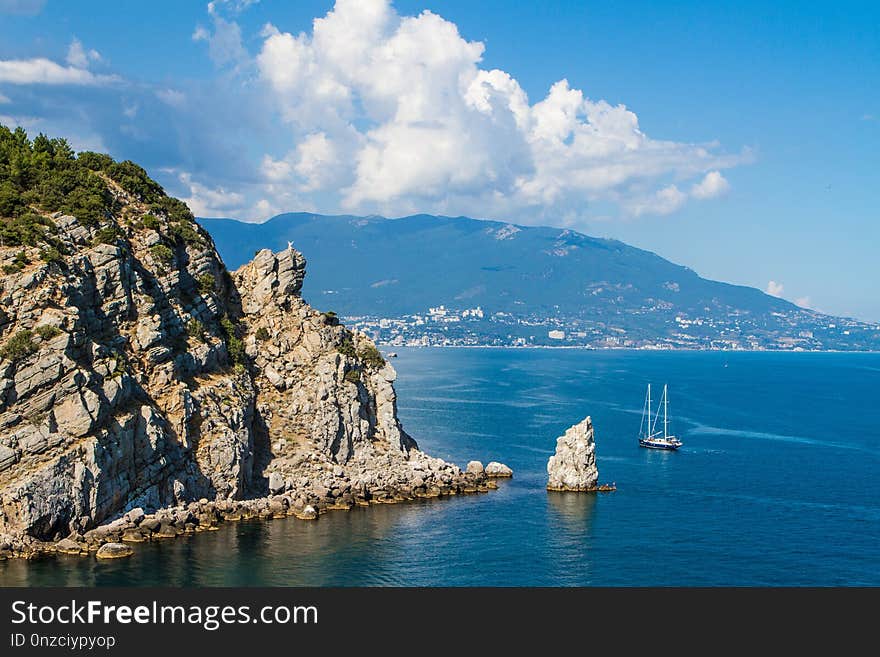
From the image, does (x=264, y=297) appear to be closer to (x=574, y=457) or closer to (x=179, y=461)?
(x=179, y=461)

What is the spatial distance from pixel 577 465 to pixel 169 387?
4148cm

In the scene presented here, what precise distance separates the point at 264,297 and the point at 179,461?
26.0 metres

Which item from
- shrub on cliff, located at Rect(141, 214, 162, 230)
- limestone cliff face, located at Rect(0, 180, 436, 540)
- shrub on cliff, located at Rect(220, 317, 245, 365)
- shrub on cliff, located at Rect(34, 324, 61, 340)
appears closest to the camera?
limestone cliff face, located at Rect(0, 180, 436, 540)

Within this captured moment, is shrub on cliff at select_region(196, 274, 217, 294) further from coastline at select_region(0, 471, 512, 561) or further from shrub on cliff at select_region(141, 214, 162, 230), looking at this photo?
coastline at select_region(0, 471, 512, 561)

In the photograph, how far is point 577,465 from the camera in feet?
291

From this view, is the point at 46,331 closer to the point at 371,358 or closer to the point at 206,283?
the point at 206,283

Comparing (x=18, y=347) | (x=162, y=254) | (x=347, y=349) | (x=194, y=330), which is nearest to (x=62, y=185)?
(x=162, y=254)

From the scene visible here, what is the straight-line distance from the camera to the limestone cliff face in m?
62.3

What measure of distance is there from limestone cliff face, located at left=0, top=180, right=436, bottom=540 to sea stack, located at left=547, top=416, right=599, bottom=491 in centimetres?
1084

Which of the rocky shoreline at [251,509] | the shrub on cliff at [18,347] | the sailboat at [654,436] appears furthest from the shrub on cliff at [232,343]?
the sailboat at [654,436]

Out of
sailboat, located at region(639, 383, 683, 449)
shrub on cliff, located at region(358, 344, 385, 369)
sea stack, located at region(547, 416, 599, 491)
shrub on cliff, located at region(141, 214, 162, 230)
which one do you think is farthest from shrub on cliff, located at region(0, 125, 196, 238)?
sailboat, located at region(639, 383, 683, 449)

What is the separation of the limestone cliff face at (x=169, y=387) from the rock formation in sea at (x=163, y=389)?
0.15 metres

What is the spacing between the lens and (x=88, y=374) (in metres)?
65.2

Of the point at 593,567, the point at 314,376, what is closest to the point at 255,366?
the point at 314,376
